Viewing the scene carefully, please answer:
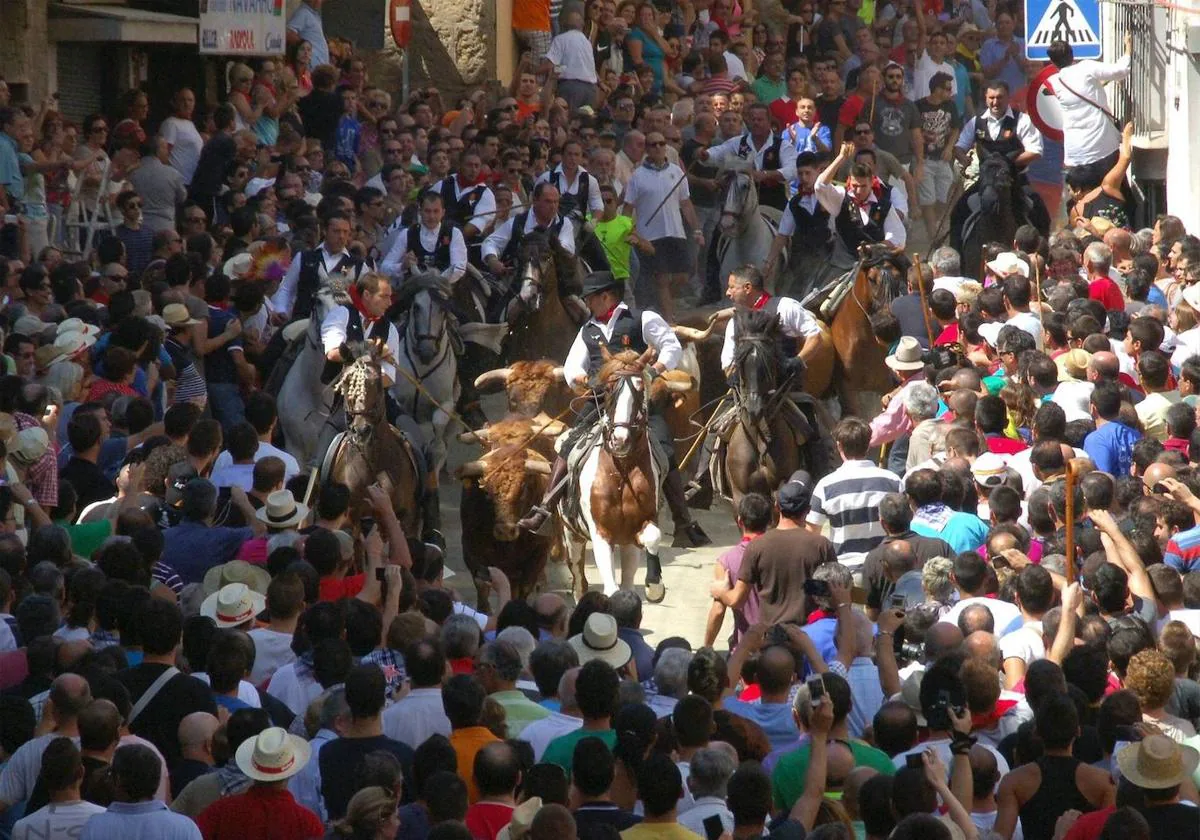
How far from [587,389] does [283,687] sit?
568 centimetres

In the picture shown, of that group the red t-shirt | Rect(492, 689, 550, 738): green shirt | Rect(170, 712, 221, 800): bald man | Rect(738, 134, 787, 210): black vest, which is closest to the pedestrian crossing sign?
Rect(738, 134, 787, 210): black vest

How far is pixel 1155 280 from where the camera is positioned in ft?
54.2

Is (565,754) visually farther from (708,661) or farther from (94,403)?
(94,403)

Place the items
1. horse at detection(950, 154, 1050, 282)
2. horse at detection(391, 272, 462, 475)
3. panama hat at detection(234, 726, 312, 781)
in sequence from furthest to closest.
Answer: horse at detection(950, 154, 1050, 282)
horse at detection(391, 272, 462, 475)
panama hat at detection(234, 726, 312, 781)

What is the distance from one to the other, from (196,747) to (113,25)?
43.0 ft

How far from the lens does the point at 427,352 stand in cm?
1644

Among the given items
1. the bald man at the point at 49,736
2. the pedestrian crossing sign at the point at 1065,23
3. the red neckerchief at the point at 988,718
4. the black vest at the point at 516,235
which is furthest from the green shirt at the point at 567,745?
the pedestrian crossing sign at the point at 1065,23

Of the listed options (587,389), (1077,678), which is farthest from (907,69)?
(1077,678)

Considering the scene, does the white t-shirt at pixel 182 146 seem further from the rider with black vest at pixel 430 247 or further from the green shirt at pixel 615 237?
the green shirt at pixel 615 237

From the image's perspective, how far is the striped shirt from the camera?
11.7 m

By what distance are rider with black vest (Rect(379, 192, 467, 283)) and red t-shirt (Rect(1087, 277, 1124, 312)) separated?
509cm

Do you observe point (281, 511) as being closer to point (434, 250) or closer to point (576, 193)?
point (434, 250)

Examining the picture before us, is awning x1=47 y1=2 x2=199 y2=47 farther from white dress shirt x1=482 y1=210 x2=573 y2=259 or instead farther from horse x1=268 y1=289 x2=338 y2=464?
horse x1=268 y1=289 x2=338 y2=464

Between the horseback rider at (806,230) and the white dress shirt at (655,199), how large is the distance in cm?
136
